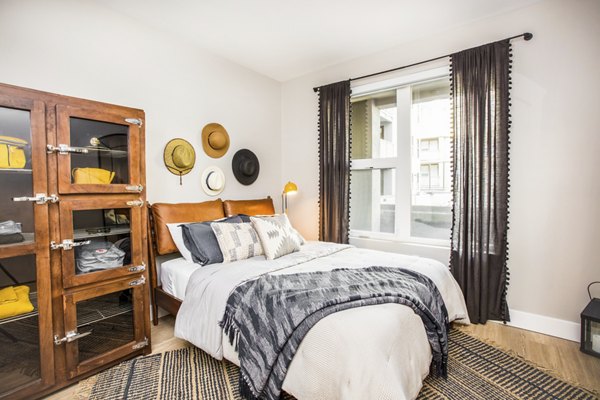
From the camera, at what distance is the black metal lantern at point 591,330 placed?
2.06 metres

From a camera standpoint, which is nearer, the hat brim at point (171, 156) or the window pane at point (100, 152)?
the window pane at point (100, 152)

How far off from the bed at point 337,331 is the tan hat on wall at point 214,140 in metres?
1.27

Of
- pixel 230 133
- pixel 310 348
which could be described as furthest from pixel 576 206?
pixel 230 133

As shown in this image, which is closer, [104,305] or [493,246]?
[104,305]

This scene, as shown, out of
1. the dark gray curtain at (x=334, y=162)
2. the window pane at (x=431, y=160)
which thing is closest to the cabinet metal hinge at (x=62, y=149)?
the dark gray curtain at (x=334, y=162)

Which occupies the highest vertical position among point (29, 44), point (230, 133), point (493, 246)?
point (29, 44)

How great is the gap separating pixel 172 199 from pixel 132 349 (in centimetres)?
135

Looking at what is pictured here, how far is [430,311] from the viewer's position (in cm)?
177

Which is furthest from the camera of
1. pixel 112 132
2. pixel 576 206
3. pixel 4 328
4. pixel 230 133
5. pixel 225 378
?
pixel 230 133

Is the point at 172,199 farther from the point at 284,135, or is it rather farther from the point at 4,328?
the point at 284,135

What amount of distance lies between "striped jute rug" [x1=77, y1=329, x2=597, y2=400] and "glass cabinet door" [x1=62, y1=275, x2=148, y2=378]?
0.12m

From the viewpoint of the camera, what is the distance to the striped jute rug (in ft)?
5.69

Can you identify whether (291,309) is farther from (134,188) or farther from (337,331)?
(134,188)

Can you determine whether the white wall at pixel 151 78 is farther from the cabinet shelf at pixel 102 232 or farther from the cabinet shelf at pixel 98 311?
the cabinet shelf at pixel 98 311
